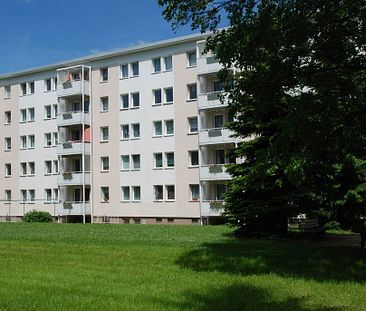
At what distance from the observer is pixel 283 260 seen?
14836 millimetres

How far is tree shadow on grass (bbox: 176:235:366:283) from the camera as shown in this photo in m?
12.7

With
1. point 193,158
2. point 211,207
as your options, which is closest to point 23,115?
point 193,158

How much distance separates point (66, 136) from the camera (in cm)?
5456

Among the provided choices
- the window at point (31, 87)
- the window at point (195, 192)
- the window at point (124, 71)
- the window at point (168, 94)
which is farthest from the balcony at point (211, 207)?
the window at point (31, 87)

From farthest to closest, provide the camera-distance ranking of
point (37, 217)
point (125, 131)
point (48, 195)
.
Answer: point (48, 195) → point (37, 217) → point (125, 131)

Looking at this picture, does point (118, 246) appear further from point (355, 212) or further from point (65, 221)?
point (65, 221)

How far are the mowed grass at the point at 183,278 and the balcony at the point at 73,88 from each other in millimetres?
34726

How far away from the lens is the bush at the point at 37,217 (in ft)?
169

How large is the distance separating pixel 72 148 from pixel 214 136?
14.2 m

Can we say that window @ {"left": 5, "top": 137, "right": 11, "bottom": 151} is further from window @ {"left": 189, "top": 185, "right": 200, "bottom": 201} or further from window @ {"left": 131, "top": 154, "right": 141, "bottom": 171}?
window @ {"left": 189, "top": 185, "right": 200, "bottom": 201}

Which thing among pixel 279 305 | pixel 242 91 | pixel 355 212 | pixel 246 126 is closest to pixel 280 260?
pixel 242 91

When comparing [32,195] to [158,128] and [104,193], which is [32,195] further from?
[158,128]

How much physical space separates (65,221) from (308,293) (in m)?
45.0

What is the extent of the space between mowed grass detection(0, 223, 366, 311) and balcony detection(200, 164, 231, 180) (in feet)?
85.4
